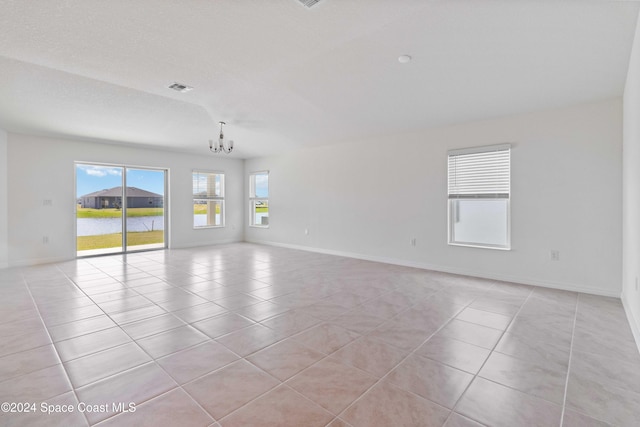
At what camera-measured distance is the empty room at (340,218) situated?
1902 mm

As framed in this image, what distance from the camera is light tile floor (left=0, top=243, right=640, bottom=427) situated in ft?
5.48

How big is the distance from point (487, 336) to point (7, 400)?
132 inches

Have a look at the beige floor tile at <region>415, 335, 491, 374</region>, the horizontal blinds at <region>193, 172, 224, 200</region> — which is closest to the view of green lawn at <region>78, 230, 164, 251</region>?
the horizontal blinds at <region>193, 172, 224, 200</region>

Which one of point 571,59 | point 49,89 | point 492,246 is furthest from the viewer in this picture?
point 492,246

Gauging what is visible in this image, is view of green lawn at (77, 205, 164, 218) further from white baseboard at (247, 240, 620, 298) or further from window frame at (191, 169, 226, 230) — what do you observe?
white baseboard at (247, 240, 620, 298)

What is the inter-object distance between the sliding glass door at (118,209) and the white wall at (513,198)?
360 centimetres

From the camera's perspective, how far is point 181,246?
771cm

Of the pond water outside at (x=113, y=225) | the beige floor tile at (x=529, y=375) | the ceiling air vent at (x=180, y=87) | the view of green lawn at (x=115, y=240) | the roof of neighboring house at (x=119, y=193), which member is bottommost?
the beige floor tile at (x=529, y=375)

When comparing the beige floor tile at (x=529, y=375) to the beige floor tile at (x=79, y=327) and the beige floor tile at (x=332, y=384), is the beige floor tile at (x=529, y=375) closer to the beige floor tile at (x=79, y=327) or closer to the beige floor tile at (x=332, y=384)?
the beige floor tile at (x=332, y=384)

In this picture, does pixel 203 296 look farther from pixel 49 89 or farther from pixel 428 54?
pixel 428 54

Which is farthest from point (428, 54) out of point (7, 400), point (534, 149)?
point (7, 400)

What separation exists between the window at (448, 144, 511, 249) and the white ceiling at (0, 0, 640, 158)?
2.07ft

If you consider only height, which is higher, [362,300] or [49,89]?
[49,89]

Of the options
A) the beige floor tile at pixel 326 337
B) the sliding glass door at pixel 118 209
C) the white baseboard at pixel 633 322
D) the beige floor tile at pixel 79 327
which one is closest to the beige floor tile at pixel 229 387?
the beige floor tile at pixel 326 337
